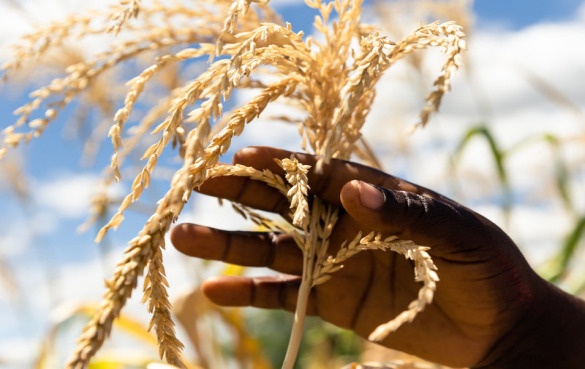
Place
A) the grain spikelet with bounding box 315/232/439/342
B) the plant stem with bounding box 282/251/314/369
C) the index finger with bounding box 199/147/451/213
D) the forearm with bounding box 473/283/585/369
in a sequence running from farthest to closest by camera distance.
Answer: the forearm with bounding box 473/283/585/369 → the index finger with bounding box 199/147/451/213 → the plant stem with bounding box 282/251/314/369 → the grain spikelet with bounding box 315/232/439/342

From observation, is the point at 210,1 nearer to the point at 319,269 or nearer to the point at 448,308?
the point at 319,269

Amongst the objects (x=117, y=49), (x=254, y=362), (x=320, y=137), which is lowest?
(x=254, y=362)

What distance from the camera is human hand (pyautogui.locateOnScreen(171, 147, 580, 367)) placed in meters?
0.79

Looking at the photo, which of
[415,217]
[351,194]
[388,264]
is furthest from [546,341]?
[351,194]

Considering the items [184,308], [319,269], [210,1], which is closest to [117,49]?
[210,1]

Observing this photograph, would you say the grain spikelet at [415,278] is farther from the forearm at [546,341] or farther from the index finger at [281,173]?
the forearm at [546,341]

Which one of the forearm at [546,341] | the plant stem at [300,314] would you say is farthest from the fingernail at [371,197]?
the forearm at [546,341]

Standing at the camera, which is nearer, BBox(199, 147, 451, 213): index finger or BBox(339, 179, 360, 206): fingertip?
BBox(339, 179, 360, 206): fingertip

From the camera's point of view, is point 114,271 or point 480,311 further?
point 480,311

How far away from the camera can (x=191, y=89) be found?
586 mm

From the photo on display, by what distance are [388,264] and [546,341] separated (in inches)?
13.9

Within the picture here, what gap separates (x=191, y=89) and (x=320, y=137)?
268 millimetres

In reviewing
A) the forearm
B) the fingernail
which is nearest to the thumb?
the fingernail

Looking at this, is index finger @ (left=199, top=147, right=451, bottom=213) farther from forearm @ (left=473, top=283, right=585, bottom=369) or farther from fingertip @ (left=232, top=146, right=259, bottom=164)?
forearm @ (left=473, top=283, right=585, bottom=369)
